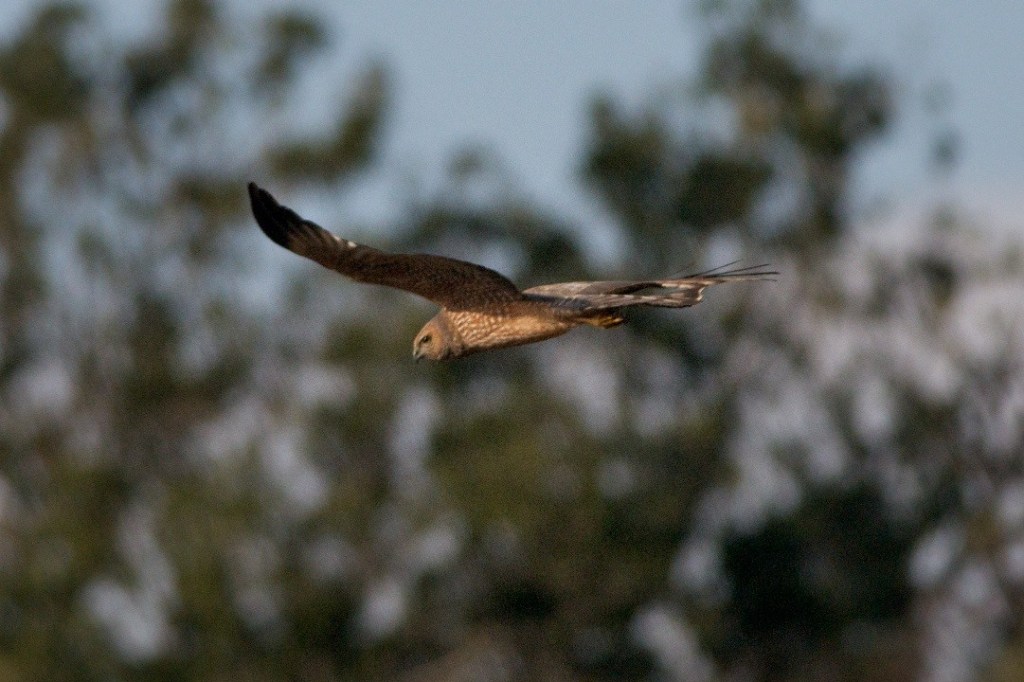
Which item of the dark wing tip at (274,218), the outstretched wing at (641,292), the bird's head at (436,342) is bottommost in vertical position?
the outstretched wing at (641,292)

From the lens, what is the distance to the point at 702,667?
34.4 metres

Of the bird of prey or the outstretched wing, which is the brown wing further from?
the outstretched wing

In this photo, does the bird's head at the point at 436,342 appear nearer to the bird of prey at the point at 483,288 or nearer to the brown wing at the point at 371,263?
the bird of prey at the point at 483,288

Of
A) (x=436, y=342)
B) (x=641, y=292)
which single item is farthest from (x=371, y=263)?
(x=641, y=292)

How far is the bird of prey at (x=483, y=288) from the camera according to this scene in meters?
7.72

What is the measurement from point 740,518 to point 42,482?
11570mm

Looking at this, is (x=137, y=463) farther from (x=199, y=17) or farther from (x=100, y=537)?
(x=199, y=17)

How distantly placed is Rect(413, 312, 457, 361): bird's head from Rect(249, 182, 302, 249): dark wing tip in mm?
680

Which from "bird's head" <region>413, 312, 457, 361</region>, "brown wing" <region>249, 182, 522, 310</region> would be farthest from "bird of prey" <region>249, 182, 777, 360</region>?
"bird's head" <region>413, 312, 457, 361</region>

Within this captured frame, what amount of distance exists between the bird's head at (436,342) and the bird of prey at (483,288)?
101 mm

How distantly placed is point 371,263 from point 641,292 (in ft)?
3.10

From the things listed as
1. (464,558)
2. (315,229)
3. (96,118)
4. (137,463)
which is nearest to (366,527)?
(464,558)

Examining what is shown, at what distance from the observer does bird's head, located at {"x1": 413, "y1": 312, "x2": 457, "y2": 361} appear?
8289 millimetres

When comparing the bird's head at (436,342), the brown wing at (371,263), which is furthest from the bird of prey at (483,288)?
the bird's head at (436,342)
